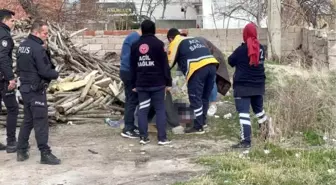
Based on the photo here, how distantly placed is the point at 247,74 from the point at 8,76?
10.3 feet

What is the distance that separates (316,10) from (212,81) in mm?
15034

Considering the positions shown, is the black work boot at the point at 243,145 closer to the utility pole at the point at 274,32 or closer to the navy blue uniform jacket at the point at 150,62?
the navy blue uniform jacket at the point at 150,62

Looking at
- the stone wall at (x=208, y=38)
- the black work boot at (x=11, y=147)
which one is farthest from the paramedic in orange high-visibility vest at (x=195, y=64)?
the stone wall at (x=208, y=38)

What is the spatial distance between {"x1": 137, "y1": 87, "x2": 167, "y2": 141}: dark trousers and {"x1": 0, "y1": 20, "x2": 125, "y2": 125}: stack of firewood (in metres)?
1.82

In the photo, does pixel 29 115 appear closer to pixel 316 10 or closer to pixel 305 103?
pixel 305 103

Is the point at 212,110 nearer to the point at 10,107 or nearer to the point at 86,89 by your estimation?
the point at 86,89

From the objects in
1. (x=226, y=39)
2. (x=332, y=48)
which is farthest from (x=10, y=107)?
(x=226, y=39)

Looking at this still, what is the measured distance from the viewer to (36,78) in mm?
6699

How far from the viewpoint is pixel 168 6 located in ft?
144

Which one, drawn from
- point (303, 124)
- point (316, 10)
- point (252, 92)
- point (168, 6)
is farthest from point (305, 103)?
point (168, 6)

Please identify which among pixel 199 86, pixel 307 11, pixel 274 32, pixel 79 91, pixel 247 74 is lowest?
pixel 79 91

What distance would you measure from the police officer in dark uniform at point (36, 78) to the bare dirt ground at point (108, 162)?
38 cm

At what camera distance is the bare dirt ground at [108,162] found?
20.6 ft

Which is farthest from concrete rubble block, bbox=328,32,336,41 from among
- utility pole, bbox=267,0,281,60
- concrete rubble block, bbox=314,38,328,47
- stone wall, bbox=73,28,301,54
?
stone wall, bbox=73,28,301,54
